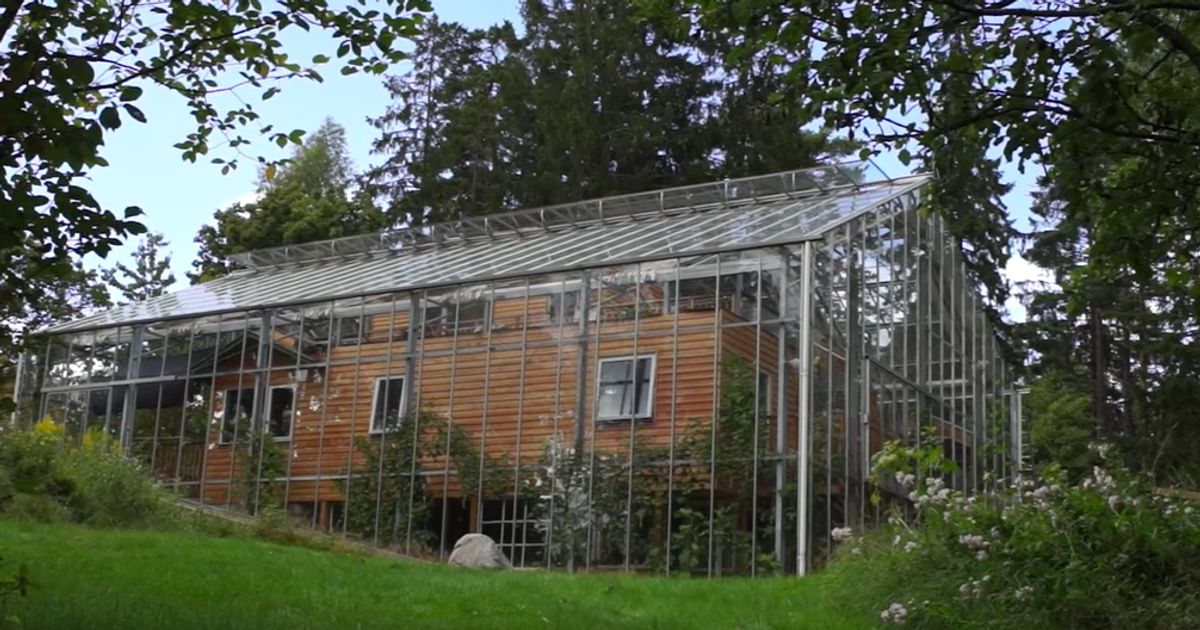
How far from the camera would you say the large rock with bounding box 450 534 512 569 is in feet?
51.0

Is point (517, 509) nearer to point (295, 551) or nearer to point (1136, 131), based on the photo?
point (295, 551)

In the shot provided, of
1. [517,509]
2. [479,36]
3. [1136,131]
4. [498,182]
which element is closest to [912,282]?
[517,509]

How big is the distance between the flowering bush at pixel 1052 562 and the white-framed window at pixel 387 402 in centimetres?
1051

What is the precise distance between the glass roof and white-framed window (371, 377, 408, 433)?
1.43 meters

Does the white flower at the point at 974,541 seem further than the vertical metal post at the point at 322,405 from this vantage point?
No

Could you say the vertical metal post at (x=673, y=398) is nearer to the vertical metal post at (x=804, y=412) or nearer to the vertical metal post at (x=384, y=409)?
the vertical metal post at (x=804, y=412)

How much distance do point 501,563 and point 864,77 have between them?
1003cm

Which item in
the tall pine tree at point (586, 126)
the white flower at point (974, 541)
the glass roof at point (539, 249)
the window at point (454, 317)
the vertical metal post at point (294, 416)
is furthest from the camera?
the tall pine tree at point (586, 126)

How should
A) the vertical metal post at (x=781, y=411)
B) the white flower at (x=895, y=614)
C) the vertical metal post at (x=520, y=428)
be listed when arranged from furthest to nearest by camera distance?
the vertical metal post at (x=520, y=428), the vertical metal post at (x=781, y=411), the white flower at (x=895, y=614)

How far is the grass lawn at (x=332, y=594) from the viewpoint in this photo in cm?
845

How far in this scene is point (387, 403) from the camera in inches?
784

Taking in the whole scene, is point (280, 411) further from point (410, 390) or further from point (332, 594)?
point (332, 594)

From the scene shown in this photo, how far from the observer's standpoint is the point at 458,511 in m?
19.1

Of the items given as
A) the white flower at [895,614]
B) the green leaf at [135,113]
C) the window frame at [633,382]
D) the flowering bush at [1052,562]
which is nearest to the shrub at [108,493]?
the window frame at [633,382]
